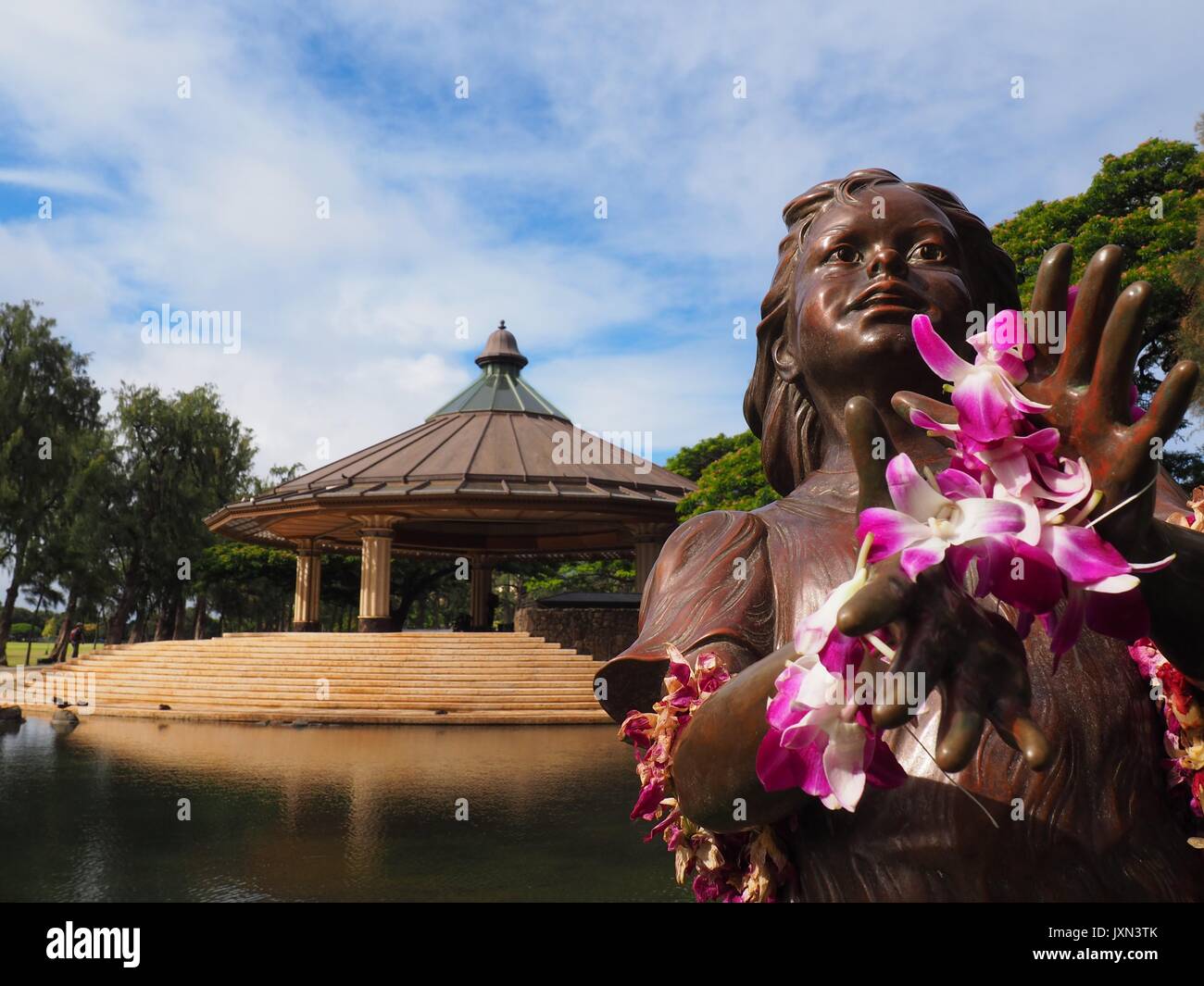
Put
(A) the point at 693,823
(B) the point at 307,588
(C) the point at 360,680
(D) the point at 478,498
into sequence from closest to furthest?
(A) the point at 693,823
(C) the point at 360,680
(D) the point at 478,498
(B) the point at 307,588

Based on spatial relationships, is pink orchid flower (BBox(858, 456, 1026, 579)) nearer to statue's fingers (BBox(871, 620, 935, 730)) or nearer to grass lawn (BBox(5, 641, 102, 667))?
statue's fingers (BBox(871, 620, 935, 730))

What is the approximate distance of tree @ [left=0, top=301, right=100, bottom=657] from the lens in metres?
30.2

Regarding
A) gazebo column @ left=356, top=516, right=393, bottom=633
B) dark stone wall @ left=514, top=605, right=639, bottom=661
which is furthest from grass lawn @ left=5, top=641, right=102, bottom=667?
dark stone wall @ left=514, top=605, right=639, bottom=661

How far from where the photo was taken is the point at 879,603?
3.12 feet

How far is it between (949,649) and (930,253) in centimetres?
136

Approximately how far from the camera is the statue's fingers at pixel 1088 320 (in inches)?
43.6

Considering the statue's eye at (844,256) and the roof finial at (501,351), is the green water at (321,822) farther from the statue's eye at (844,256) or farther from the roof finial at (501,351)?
the roof finial at (501,351)

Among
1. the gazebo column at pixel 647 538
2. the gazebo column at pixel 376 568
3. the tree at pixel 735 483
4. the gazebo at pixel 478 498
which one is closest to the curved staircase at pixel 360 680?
the gazebo column at pixel 376 568

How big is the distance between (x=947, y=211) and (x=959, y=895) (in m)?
1.56

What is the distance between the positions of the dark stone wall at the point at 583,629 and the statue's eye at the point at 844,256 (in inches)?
770

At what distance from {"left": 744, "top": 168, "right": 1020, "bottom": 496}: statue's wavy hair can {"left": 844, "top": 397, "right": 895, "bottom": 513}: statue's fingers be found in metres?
1.26

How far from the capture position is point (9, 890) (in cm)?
606

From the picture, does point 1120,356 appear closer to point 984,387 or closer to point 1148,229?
point 984,387

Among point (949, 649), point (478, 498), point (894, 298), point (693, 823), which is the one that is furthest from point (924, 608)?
point (478, 498)
